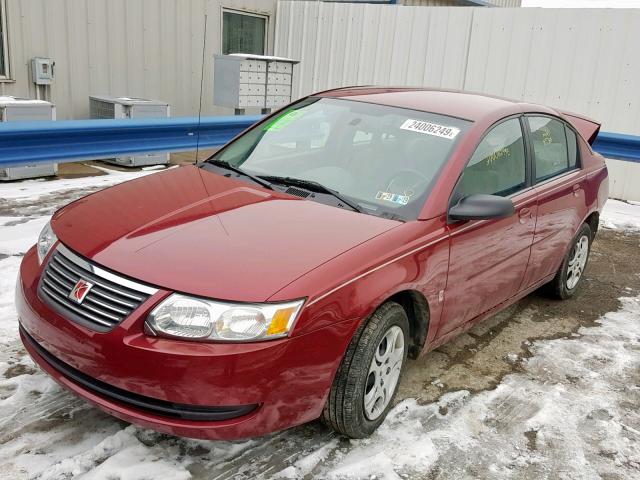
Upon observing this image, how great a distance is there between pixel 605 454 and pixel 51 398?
282cm

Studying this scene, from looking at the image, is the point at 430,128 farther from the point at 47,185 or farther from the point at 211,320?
the point at 47,185

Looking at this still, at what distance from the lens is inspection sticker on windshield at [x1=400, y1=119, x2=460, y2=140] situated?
3.70m

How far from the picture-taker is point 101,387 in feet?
8.61

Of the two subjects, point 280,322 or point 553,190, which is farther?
point 553,190

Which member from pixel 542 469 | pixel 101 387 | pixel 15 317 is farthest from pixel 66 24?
pixel 542 469

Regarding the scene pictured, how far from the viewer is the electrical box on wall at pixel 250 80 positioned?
9.48 metres

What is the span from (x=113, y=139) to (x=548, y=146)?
4.43 m

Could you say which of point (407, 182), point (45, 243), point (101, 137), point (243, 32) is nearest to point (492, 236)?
point (407, 182)

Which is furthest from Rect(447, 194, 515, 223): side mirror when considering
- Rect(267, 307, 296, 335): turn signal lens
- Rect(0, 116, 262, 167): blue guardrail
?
Rect(0, 116, 262, 167): blue guardrail

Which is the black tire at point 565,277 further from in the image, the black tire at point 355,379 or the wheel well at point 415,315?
the black tire at point 355,379

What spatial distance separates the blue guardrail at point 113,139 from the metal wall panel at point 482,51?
47.7 inches

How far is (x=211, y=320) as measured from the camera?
2.48 metres

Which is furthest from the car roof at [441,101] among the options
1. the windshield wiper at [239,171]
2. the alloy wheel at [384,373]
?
the alloy wheel at [384,373]

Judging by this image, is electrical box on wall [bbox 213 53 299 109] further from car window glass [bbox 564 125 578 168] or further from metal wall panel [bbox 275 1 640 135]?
car window glass [bbox 564 125 578 168]
